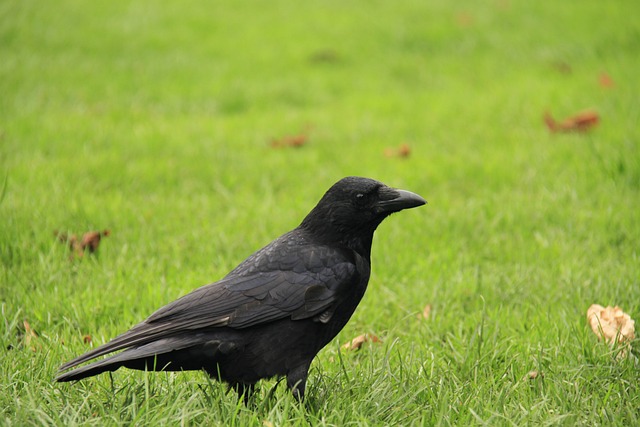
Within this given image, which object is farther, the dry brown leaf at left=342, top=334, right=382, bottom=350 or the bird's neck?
the dry brown leaf at left=342, top=334, right=382, bottom=350

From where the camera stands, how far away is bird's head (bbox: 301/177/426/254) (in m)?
3.39

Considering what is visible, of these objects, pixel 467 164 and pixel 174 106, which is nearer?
pixel 467 164

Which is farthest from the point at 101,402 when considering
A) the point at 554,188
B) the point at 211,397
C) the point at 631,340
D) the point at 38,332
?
the point at 554,188

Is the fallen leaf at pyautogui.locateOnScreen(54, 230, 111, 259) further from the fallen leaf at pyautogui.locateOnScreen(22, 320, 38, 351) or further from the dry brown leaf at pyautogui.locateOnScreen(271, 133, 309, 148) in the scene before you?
the dry brown leaf at pyautogui.locateOnScreen(271, 133, 309, 148)

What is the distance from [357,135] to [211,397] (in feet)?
14.7

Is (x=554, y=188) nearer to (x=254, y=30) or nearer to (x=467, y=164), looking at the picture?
(x=467, y=164)

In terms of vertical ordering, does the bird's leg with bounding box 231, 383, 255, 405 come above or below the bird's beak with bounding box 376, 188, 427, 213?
below

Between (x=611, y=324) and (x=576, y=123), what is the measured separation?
364 cm

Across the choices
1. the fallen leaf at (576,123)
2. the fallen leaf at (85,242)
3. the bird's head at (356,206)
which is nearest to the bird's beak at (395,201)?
the bird's head at (356,206)

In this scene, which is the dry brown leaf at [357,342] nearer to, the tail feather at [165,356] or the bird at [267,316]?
the bird at [267,316]

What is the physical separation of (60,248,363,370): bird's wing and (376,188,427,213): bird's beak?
0.92ft

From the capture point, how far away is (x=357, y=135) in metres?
7.19

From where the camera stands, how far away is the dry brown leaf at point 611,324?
11.7ft

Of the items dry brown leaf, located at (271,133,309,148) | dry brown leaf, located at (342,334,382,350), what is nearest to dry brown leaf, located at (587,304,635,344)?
dry brown leaf, located at (342,334,382,350)
